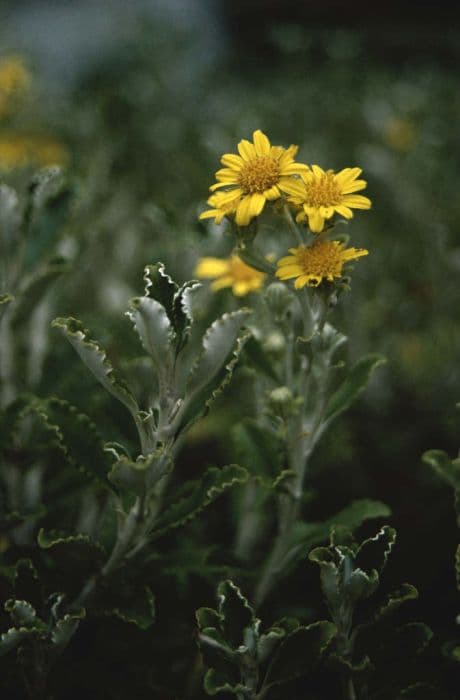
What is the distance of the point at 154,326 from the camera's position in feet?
3.75

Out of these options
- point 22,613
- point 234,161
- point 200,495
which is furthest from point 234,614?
point 234,161

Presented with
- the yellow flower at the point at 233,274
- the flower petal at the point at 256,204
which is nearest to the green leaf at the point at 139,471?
the flower petal at the point at 256,204

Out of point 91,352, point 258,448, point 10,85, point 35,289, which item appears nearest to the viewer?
point 91,352

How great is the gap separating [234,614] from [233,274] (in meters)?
0.81

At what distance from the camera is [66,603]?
4.36 ft

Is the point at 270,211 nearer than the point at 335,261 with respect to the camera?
No

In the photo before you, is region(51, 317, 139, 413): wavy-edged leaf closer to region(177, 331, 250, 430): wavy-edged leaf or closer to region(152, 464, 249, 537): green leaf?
region(177, 331, 250, 430): wavy-edged leaf

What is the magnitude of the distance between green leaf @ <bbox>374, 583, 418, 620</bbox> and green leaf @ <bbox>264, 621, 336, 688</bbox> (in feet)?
0.30

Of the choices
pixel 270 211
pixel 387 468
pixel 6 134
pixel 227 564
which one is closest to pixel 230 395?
pixel 387 468

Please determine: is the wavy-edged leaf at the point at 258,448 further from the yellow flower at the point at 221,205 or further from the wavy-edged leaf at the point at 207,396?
the yellow flower at the point at 221,205

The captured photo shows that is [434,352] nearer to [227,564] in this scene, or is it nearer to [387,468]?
[387,468]

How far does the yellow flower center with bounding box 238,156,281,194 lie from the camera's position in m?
1.25

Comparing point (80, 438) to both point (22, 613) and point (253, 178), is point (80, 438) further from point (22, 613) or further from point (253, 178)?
point (253, 178)

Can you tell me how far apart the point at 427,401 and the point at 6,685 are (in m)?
1.65
